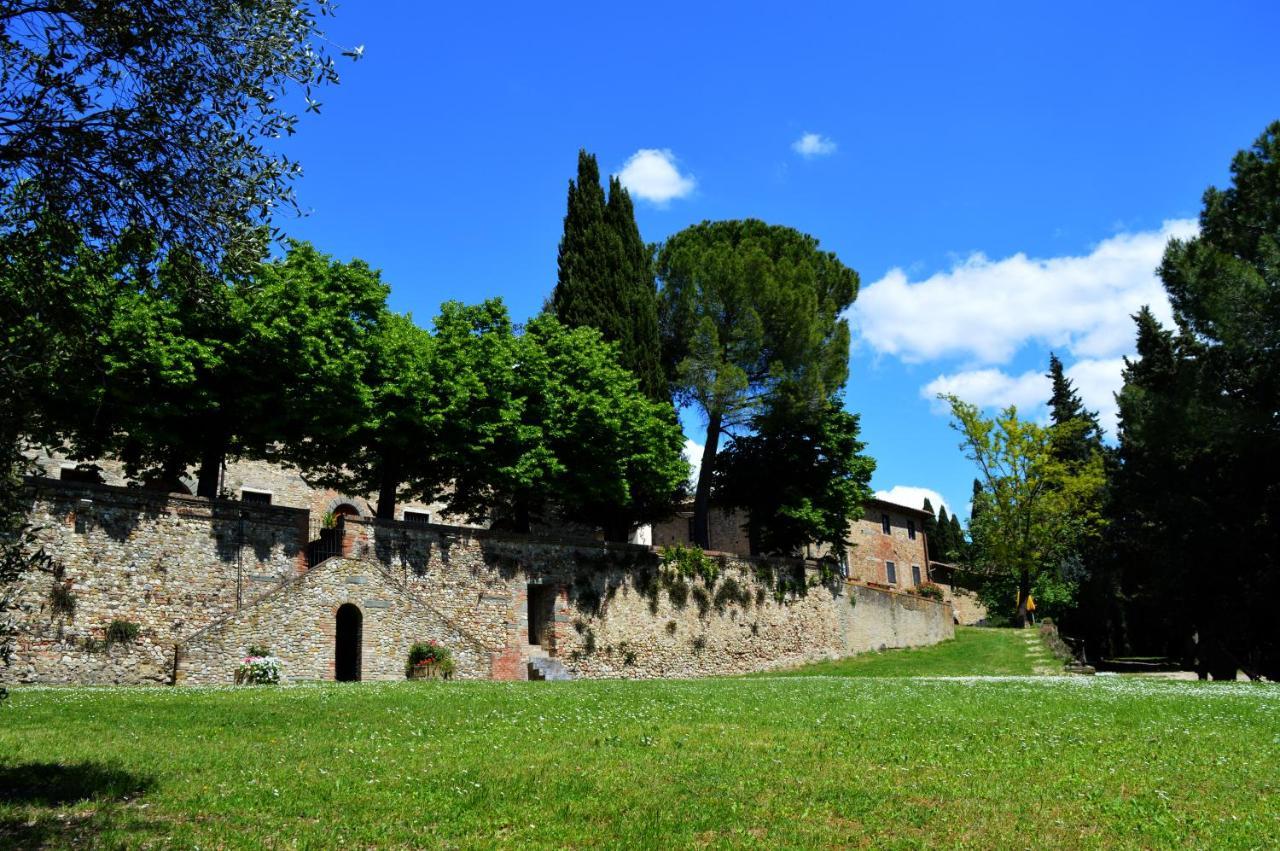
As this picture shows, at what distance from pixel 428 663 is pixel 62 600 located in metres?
8.57

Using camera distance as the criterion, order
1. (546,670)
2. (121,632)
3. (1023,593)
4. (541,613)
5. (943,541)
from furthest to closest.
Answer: (943,541)
(1023,593)
(541,613)
(546,670)
(121,632)

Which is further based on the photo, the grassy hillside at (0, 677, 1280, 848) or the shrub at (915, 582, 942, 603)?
the shrub at (915, 582, 942, 603)

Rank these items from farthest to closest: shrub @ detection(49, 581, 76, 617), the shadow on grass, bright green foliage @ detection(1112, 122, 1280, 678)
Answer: bright green foliage @ detection(1112, 122, 1280, 678), shrub @ detection(49, 581, 76, 617), the shadow on grass

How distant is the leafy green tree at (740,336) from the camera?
36.8 m

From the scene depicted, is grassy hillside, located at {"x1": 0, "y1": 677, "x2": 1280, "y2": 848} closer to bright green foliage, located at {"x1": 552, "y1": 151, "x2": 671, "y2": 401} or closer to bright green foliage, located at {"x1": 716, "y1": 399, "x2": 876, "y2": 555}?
bright green foliage, located at {"x1": 552, "y1": 151, "x2": 671, "y2": 401}

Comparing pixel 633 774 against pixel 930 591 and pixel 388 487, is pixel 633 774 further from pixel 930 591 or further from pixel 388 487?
pixel 930 591

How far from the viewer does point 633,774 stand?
8891 mm

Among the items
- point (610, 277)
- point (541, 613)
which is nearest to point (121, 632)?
point (541, 613)

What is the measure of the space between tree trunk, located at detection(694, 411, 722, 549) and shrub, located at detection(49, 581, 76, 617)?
2135 centimetres

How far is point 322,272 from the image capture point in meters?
27.9

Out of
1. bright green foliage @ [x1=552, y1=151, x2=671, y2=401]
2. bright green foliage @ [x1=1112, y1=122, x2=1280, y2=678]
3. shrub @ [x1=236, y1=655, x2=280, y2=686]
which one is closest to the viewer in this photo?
shrub @ [x1=236, y1=655, x2=280, y2=686]

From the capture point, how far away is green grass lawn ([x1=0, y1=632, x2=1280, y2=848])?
704 cm

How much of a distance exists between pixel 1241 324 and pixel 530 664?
21.9 metres

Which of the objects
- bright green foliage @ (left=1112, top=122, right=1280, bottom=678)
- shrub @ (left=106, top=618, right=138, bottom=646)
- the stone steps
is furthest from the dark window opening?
bright green foliage @ (left=1112, top=122, right=1280, bottom=678)
